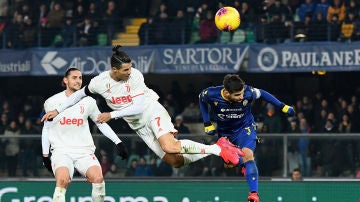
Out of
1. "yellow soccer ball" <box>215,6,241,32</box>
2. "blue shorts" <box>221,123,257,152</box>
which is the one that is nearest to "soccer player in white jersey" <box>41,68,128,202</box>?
"blue shorts" <box>221,123,257,152</box>

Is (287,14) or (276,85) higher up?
(287,14)

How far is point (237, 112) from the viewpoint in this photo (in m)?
15.3

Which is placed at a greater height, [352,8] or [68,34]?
[352,8]

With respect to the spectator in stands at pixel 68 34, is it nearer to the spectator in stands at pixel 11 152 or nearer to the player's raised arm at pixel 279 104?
the spectator in stands at pixel 11 152

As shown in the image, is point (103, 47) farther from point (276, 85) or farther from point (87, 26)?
point (276, 85)

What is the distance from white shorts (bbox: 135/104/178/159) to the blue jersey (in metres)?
0.62

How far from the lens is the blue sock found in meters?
15.1

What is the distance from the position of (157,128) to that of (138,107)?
376 millimetres

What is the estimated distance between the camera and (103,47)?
26578mm

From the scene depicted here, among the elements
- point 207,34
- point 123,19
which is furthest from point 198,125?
point 123,19

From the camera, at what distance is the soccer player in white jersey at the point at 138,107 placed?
14680 mm

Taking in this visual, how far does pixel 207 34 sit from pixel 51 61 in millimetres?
3492

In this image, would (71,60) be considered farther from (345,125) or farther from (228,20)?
(228,20)

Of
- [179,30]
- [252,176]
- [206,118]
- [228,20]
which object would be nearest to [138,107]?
[206,118]
